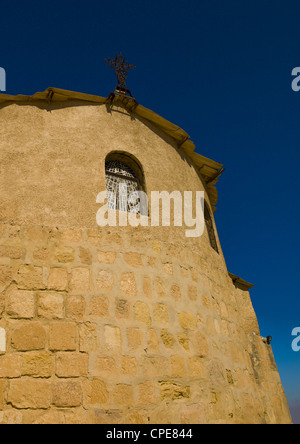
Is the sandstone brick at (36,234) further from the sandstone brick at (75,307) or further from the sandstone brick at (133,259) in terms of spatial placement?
the sandstone brick at (133,259)

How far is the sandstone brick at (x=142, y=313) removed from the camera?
4.27 meters

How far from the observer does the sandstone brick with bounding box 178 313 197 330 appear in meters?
Result: 4.59

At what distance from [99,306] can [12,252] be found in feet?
3.90

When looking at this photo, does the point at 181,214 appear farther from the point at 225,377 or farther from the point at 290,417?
the point at 290,417

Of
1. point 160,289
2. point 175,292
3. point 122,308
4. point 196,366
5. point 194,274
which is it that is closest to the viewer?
point 122,308

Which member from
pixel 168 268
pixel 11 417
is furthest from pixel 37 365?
pixel 168 268

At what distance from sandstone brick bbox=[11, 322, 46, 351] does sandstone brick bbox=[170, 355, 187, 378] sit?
4.97 feet

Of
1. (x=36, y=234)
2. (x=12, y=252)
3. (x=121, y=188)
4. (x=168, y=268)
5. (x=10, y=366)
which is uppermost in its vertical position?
(x=121, y=188)

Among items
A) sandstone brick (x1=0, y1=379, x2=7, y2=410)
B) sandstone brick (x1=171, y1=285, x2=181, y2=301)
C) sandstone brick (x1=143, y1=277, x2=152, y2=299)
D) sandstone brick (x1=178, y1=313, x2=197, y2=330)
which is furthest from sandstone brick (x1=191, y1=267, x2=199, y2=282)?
sandstone brick (x1=0, y1=379, x2=7, y2=410)

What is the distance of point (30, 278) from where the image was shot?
407 cm

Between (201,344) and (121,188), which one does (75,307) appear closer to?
(201,344)

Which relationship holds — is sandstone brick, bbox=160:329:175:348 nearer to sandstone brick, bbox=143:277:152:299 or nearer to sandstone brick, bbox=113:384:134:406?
sandstone brick, bbox=143:277:152:299

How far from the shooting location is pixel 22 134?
5102mm
